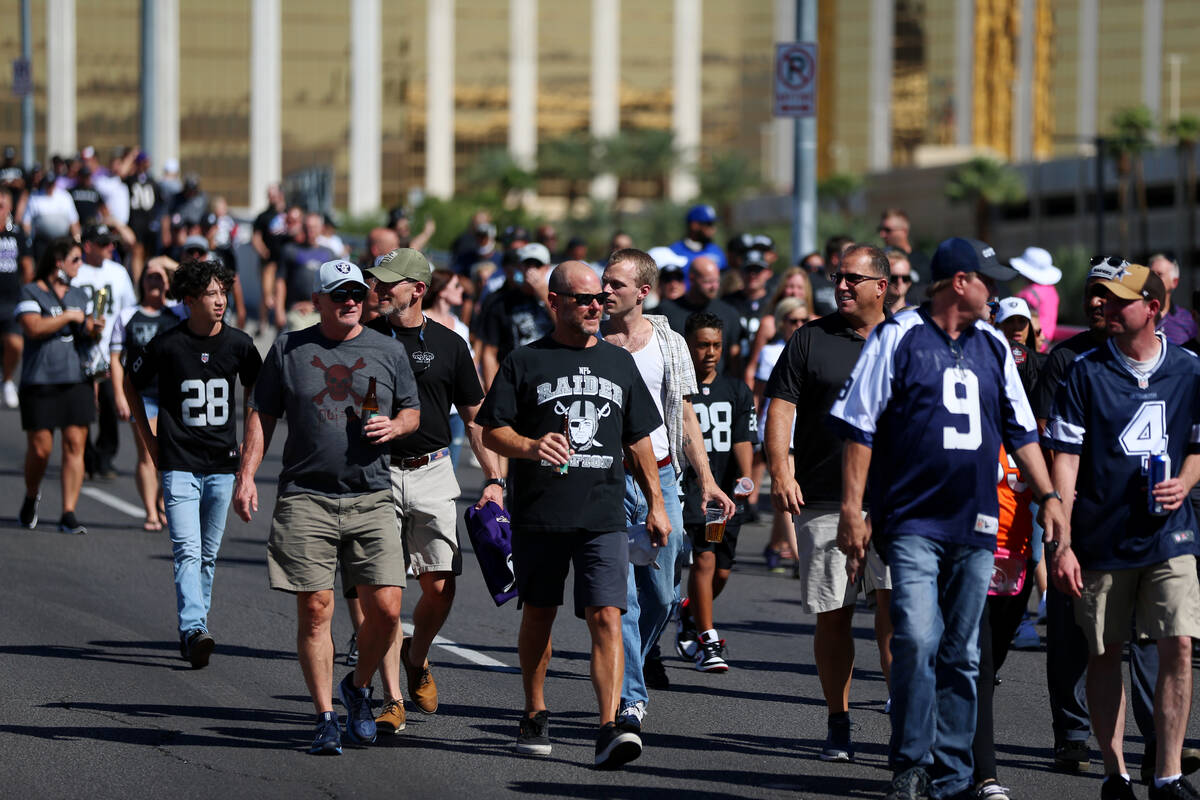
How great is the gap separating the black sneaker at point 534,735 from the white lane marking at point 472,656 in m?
1.89

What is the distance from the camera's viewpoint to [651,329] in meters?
8.19

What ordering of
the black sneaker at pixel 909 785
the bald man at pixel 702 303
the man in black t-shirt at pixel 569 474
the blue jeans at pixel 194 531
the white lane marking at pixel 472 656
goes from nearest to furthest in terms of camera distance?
the black sneaker at pixel 909 785, the man in black t-shirt at pixel 569 474, the blue jeans at pixel 194 531, the white lane marking at pixel 472 656, the bald man at pixel 702 303

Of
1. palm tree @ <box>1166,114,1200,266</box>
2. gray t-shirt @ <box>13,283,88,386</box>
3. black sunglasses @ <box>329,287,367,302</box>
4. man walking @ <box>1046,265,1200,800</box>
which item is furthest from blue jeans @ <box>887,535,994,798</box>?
palm tree @ <box>1166,114,1200,266</box>

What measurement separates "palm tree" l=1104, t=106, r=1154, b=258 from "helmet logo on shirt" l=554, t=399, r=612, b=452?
3028 inches

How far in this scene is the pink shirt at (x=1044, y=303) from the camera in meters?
11.8

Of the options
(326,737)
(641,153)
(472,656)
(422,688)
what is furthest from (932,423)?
(641,153)

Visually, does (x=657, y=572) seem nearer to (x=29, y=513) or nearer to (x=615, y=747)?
(x=615, y=747)

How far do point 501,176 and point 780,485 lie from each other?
9419 centimetres

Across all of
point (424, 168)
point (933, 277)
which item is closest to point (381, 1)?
point (424, 168)

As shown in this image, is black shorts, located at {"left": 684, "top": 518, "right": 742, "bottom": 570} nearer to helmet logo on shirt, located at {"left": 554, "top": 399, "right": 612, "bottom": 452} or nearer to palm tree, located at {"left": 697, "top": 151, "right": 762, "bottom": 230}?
helmet logo on shirt, located at {"left": 554, "top": 399, "right": 612, "bottom": 452}

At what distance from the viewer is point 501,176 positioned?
100 meters

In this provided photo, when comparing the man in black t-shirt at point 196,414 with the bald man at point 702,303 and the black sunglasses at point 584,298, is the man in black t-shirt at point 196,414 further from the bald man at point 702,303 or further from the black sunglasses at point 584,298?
the bald man at point 702,303

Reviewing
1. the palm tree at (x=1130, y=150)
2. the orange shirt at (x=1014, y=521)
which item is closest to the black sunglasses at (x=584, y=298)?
the orange shirt at (x=1014, y=521)

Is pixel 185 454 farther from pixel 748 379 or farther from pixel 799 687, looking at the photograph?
pixel 748 379
